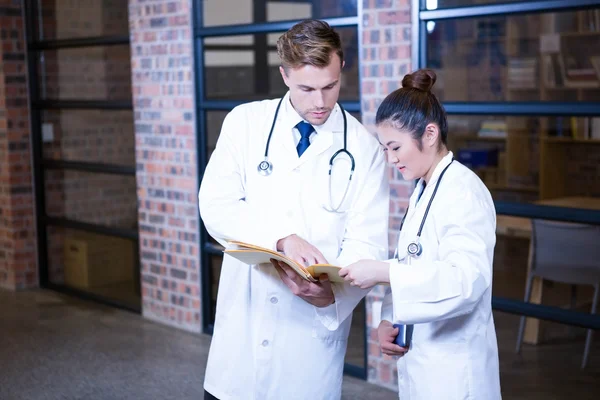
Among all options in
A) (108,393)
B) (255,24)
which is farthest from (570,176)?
(108,393)

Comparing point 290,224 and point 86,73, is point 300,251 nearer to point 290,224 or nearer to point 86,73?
point 290,224

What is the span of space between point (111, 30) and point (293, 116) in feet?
11.2

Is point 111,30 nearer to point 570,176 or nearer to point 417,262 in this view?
point 570,176

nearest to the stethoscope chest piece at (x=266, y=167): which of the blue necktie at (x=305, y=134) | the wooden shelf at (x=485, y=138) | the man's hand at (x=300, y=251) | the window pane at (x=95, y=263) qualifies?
the blue necktie at (x=305, y=134)

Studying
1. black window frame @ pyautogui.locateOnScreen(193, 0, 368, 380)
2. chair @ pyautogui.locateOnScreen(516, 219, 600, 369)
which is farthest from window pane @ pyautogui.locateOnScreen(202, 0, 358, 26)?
chair @ pyautogui.locateOnScreen(516, 219, 600, 369)

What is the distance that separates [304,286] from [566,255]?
6.70 feet

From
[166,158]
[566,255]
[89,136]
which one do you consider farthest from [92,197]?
[566,255]

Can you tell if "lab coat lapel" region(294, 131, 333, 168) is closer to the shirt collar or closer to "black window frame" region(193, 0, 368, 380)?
the shirt collar

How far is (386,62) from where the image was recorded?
3.74 metres

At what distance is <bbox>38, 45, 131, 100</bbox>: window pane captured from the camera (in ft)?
18.1

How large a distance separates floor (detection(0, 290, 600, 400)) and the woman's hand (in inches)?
76.8

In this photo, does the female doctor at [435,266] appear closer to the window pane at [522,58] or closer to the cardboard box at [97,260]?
the cardboard box at [97,260]

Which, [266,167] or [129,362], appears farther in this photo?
[129,362]

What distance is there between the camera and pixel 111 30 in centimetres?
549
